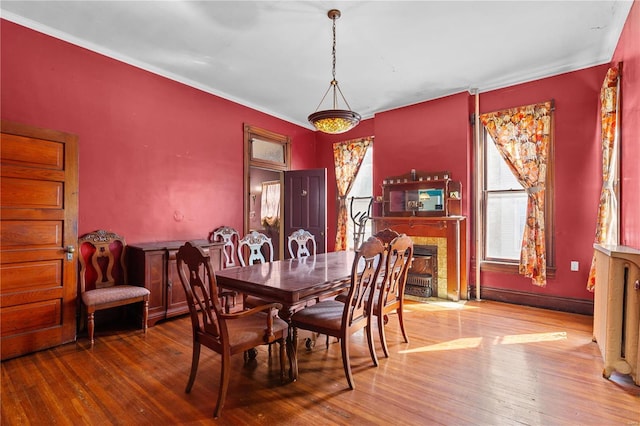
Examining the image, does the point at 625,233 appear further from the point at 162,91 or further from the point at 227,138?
the point at 162,91

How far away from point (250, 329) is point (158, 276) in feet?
6.03

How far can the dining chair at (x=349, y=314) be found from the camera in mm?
2090

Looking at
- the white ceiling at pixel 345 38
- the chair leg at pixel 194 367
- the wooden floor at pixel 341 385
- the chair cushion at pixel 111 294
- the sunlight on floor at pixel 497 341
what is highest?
the white ceiling at pixel 345 38

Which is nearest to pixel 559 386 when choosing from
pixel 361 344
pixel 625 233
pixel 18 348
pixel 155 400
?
pixel 361 344

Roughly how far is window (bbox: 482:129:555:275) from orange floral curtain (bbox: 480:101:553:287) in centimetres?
17

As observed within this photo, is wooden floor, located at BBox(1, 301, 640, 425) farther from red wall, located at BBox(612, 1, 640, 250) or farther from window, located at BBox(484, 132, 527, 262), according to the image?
window, located at BBox(484, 132, 527, 262)

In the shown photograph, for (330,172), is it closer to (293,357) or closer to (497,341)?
(497,341)

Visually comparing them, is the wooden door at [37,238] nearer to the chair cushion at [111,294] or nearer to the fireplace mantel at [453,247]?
the chair cushion at [111,294]

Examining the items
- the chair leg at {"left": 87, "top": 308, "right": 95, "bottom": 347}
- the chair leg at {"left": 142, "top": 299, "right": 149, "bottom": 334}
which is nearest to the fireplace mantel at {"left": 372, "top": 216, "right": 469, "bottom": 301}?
the chair leg at {"left": 142, "top": 299, "right": 149, "bottom": 334}

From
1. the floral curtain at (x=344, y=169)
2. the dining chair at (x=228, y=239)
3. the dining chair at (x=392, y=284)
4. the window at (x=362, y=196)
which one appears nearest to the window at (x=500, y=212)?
the window at (x=362, y=196)

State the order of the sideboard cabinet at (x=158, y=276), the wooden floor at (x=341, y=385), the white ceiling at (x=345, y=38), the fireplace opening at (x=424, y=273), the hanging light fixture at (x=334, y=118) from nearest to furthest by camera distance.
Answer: the wooden floor at (x=341, y=385) → the white ceiling at (x=345, y=38) → the hanging light fixture at (x=334, y=118) → the sideboard cabinet at (x=158, y=276) → the fireplace opening at (x=424, y=273)

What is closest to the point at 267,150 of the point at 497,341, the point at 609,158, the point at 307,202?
the point at 307,202

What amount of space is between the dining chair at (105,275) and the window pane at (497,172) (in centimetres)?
442

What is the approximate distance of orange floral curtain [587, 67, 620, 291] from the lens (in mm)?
3002
